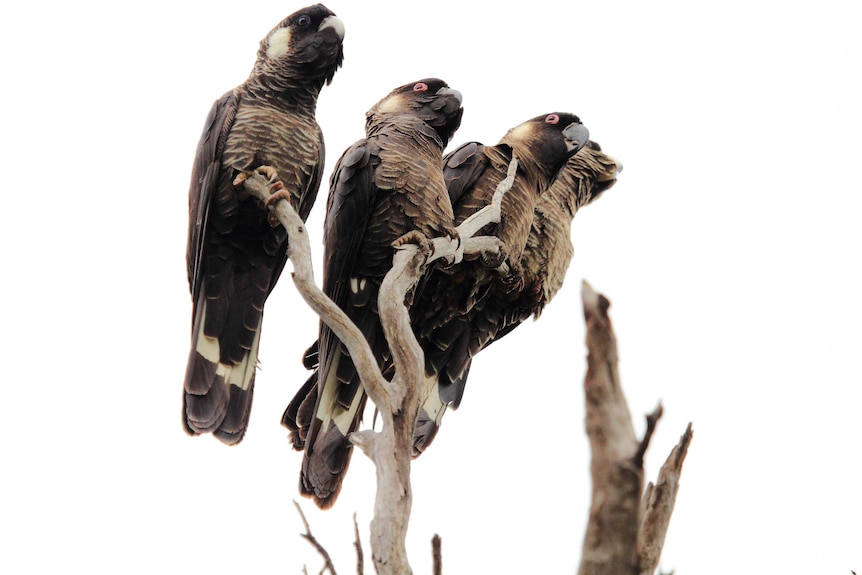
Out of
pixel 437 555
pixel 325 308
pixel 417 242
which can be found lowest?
pixel 437 555

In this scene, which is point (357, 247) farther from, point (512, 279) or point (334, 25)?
point (334, 25)

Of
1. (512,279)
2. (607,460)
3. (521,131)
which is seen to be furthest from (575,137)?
(607,460)

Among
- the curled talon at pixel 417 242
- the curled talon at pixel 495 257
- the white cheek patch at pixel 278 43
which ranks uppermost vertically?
the white cheek patch at pixel 278 43

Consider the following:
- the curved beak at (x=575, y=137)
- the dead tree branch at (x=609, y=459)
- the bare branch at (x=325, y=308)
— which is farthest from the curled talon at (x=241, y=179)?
the dead tree branch at (x=609, y=459)

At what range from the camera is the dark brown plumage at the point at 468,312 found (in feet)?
21.7

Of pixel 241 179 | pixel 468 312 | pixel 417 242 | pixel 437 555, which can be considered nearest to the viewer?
pixel 437 555

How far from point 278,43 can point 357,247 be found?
1546mm

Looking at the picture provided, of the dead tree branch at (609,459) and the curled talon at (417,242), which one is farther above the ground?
the curled talon at (417,242)

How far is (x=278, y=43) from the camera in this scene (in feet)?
21.3

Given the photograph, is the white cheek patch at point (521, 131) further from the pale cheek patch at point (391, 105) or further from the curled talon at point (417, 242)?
the curled talon at point (417, 242)

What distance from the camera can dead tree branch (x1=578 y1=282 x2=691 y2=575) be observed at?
8.38 feet

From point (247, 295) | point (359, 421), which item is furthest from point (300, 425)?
point (247, 295)

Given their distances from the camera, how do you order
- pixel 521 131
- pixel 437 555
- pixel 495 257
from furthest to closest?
pixel 521 131 < pixel 495 257 < pixel 437 555

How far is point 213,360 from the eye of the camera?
612 cm
